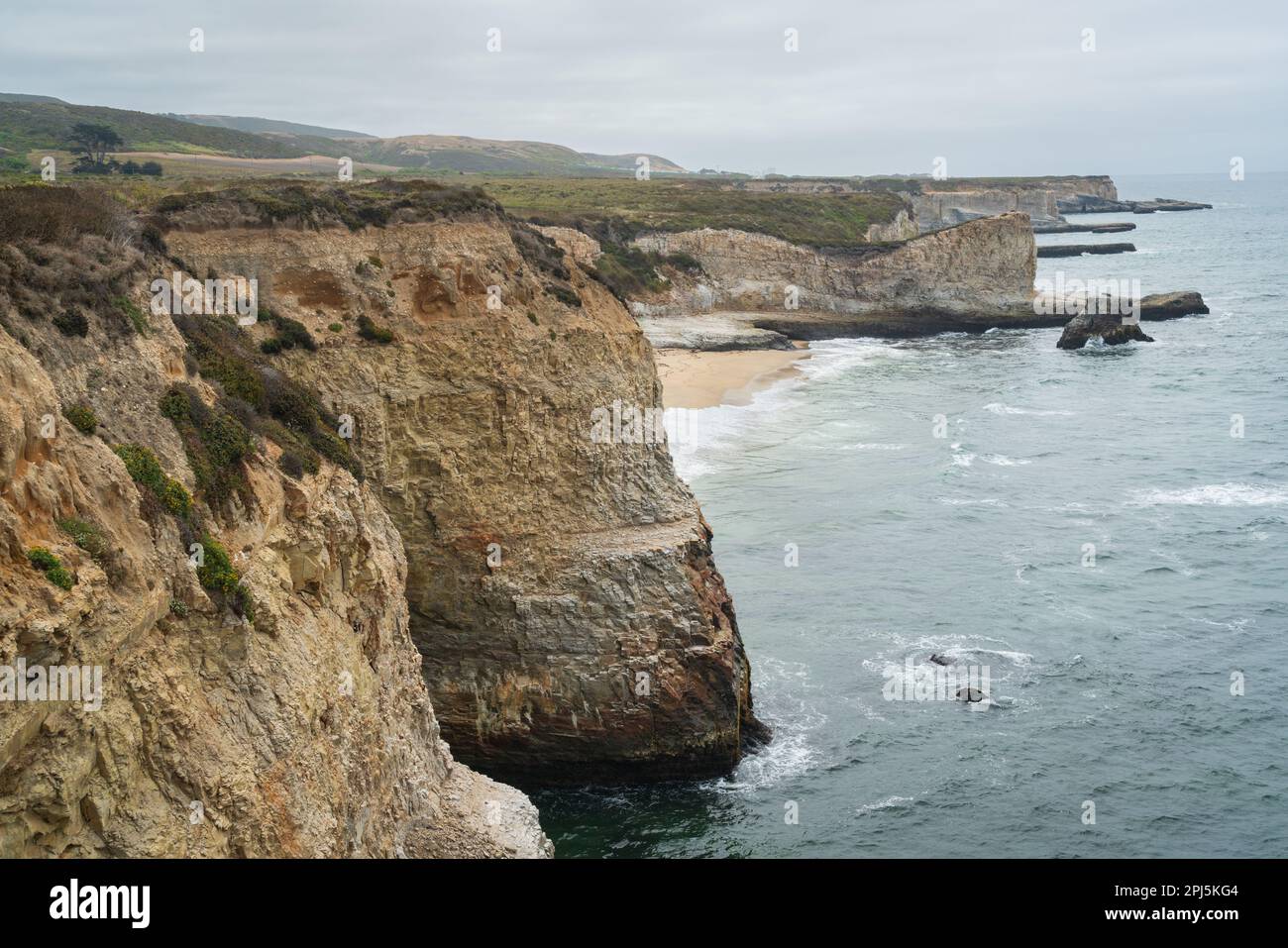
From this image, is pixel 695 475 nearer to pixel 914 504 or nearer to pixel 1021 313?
pixel 914 504

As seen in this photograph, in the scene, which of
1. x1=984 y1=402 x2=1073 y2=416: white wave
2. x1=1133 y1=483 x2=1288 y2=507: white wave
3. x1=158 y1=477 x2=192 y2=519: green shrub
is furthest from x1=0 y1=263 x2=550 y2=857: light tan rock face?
x1=984 y1=402 x2=1073 y2=416: white wave

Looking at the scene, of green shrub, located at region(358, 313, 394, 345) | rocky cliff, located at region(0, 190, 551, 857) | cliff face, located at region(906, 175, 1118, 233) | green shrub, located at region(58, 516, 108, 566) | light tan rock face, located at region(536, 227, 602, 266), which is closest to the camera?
rocky cliff, located at region(0, 190, 551, 857)

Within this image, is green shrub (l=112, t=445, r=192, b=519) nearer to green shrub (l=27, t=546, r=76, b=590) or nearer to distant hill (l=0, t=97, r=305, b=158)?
green shrub (l=27, t=546, r=76, b=590)

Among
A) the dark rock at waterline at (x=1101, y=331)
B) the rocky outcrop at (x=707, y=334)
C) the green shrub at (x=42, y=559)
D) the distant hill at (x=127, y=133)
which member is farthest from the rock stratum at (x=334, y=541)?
the dark rock at waterline at (x=1101, y=331)

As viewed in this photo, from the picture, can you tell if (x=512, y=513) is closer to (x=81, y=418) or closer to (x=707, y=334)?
(x=81, y=418)
